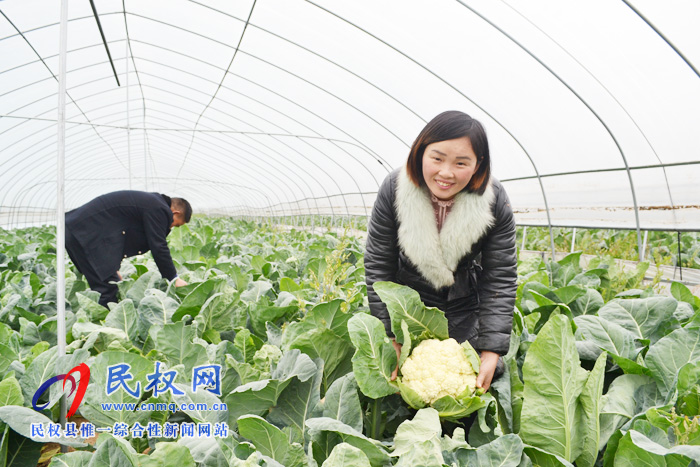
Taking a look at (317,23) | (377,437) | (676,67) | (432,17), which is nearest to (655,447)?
(377,437)

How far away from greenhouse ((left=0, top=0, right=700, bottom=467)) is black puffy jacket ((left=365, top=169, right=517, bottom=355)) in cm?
1

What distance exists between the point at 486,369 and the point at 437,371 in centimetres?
25

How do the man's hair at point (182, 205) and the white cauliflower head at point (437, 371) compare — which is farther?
the man's hair at point (182, 205)

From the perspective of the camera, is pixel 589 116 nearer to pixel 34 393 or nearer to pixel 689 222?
pixel 689 222

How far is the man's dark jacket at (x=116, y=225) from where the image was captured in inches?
183

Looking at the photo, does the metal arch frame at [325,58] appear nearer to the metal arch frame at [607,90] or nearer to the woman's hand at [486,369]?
the metal arch frame at [607,90]

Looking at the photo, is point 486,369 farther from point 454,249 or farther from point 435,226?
point 435,226

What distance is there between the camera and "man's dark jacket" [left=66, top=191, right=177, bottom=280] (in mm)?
4660

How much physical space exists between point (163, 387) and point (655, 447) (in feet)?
5.64

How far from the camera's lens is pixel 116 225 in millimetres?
4910

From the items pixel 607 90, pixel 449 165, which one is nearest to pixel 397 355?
pixel 449 165

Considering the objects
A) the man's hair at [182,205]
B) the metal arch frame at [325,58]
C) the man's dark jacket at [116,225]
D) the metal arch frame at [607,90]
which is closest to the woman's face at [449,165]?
the man's dark jacket at [116,225]

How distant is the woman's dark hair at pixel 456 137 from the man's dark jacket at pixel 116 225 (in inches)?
122

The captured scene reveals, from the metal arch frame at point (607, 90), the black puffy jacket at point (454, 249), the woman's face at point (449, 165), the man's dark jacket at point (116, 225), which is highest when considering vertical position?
the metal arch frame at point (607, 90)
